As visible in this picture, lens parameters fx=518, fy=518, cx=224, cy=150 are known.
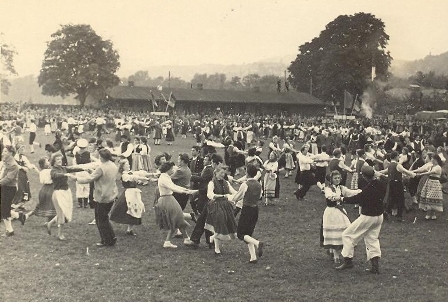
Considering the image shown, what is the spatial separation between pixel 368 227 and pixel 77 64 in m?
56.7

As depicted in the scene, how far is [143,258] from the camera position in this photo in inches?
331

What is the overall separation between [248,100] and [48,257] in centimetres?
5000

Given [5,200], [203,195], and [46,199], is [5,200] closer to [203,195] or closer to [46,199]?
[46,199]

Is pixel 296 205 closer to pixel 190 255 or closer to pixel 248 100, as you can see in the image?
pixel 190 255

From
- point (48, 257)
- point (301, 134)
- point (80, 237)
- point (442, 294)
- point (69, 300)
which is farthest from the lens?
point (301, 134)

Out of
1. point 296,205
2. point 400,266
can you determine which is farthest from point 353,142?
point 400,266

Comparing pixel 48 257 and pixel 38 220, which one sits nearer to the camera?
pixel 48 257

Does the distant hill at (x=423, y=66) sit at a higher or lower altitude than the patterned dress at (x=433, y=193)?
higher

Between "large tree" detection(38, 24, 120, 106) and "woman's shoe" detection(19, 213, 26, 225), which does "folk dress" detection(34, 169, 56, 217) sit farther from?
"large tree" detection(38, 24, 120, 106)

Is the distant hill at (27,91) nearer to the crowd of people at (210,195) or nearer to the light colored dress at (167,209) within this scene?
the crowd of people at (210,195)

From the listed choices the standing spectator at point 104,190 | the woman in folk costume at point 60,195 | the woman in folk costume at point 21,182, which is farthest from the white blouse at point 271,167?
the woman in folk costume at point 21,182

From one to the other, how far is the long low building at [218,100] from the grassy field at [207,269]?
41.1 metres

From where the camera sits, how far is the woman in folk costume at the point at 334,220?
8.22m

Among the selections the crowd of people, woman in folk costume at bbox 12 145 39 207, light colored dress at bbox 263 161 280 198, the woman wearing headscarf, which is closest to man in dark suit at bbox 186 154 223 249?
the crowd of people
